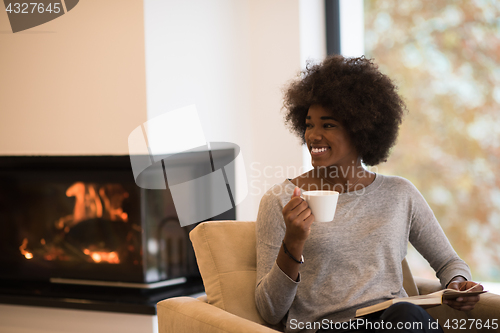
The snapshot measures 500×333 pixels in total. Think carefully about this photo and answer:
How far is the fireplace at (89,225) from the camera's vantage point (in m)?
2.30

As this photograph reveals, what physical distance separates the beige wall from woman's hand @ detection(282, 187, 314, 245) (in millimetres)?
1162

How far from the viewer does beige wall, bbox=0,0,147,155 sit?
2184mm

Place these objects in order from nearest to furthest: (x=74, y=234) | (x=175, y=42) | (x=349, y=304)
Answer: (x=349, y=304), (x=175, y=42), (x=74, y=234)

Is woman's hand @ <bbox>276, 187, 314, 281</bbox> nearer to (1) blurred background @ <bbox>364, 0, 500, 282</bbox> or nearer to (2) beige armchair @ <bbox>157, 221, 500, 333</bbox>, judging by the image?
(2) beige armchair @ <bbox>157, 221, 500, 333</bbox>

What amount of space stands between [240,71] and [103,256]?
4.09ft

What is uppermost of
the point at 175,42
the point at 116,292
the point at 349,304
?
the point at 175,42

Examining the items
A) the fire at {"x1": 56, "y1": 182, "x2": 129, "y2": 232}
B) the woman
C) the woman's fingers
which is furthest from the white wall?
the woman's fingers

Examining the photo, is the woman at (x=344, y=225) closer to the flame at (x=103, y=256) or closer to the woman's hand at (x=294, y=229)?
the woman's hand at (x=294, y=229)

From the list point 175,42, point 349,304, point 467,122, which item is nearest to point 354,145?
point 349,304

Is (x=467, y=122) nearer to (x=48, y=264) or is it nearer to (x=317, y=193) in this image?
(x=317, y=193)

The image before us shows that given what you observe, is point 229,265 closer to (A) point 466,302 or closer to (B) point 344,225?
(B) point 344,225

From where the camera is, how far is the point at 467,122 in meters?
2.67

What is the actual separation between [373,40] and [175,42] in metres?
1.28

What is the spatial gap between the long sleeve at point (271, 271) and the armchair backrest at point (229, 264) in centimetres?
7
